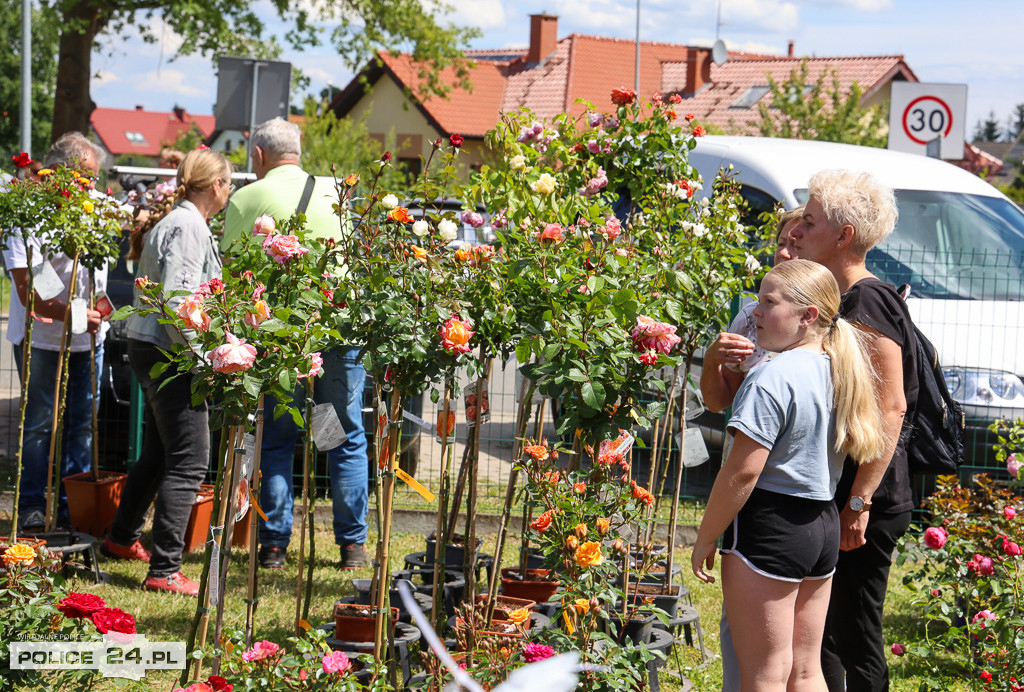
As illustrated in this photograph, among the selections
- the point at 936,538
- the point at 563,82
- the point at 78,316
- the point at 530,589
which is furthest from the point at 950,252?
the point at 563,82

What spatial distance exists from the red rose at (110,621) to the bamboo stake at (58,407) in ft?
6.71

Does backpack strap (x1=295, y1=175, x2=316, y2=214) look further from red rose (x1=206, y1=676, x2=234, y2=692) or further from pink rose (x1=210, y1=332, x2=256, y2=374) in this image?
red rose (x1=206, y1=676, x2=234, y2=692)

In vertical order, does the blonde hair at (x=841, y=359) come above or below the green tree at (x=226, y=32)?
below

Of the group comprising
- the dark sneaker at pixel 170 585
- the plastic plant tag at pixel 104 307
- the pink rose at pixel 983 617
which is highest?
the plastic plant tag at pixel 104 307

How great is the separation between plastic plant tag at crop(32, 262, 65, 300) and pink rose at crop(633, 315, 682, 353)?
287cm

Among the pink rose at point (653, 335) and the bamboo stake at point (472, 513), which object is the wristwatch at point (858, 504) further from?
the bamboo stake at point (472, 513)

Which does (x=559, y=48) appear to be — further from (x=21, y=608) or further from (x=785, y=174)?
(x=21, y=608)

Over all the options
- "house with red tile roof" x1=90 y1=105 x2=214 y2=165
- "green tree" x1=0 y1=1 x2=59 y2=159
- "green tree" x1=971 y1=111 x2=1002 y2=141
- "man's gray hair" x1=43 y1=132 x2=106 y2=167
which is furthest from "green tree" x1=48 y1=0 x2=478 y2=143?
"green tree" x1=971 y1=111 x2=1002 y2=141

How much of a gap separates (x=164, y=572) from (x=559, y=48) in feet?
122

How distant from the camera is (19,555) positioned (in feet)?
10.5

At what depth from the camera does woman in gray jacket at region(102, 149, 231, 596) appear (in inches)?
177

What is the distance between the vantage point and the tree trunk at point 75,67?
15377 mm

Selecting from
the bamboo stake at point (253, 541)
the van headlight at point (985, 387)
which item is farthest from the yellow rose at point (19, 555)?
the van headlight at point (985, 387)

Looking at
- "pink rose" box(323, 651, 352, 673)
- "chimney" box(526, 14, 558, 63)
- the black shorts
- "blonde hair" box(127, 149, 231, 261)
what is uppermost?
"chimney" box(526, 14, 558, 63)
